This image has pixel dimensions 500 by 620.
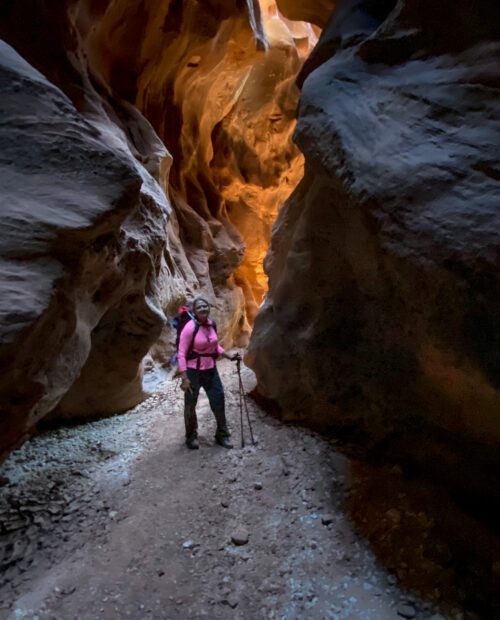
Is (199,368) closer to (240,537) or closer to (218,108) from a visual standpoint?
(240,537)

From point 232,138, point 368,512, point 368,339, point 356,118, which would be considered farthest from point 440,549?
point 232,138

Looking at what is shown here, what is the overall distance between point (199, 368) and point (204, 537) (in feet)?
6.86

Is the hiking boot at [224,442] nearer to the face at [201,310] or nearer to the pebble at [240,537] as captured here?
the pebble at [240,537]

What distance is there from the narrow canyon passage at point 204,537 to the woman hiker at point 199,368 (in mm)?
352

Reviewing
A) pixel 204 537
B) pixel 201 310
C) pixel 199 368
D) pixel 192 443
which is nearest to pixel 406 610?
pixel 204 537

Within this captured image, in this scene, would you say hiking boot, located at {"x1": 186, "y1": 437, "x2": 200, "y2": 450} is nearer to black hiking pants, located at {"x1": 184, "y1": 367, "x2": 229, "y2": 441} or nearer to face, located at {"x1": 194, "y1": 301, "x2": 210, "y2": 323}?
black hiking pants, located at {"x1": 184, "y1": 367, "x2": 229, "y2": 441}

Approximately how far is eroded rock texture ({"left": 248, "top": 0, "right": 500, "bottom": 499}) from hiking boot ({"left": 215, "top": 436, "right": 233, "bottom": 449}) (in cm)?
101

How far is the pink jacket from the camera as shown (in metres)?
5.27

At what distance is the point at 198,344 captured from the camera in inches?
209

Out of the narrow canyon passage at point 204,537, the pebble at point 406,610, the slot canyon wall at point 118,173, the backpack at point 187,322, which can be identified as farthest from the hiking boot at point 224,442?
the pebble at point 406,610

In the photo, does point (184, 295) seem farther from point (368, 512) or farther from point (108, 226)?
point (368, 512)

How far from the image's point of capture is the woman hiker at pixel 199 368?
5.29 metres

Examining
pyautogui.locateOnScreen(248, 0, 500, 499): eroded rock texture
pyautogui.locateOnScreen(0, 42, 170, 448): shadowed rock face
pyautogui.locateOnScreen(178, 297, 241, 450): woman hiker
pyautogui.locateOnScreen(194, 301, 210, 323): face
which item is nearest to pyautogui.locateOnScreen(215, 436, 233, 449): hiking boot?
pyautogui.locateOnScreen(178, 297, 241, 450): woman hiker

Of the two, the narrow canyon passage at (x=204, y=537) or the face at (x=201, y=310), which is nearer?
the narrow canyon passage at (x=204, y=537)
